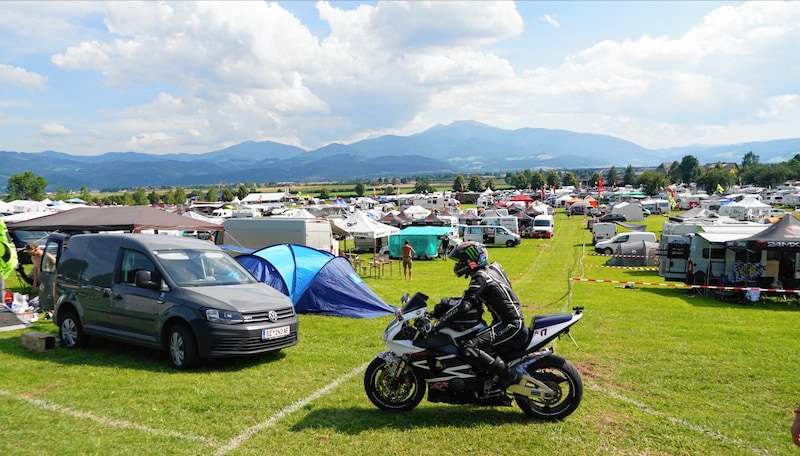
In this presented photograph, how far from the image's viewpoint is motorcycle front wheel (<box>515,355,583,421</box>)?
5.61 metres

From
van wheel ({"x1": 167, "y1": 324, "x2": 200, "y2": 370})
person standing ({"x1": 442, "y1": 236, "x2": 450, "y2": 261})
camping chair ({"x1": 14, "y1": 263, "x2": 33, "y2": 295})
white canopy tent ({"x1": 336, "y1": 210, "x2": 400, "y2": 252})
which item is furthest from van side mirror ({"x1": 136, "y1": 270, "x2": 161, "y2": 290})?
person standing ({"x1": 442, "y1": 236, "x2": 450, "y2": 261})

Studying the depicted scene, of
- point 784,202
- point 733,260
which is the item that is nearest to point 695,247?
point 733,260

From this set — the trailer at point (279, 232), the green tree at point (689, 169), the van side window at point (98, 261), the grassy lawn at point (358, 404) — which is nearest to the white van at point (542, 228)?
the trailer at point (279, 232)

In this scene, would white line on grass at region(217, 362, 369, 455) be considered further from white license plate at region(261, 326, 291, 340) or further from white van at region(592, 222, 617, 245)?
white van at region(592, 222, 617, 245)

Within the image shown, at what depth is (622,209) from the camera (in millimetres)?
57188

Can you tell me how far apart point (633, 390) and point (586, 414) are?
1345 millimetres

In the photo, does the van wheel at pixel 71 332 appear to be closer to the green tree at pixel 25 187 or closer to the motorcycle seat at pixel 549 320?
the motorcycle seat at pixel 549 320

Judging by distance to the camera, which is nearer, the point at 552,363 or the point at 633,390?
the point at 552,363

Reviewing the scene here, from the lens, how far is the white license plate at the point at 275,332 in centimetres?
783

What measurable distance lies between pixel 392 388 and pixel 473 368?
981 mm

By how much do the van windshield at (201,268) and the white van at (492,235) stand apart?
1224 inches

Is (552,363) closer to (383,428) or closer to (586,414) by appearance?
(586,414)

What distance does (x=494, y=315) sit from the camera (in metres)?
5.68

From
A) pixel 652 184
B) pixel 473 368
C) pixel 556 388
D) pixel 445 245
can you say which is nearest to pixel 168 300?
pixel 473 368
